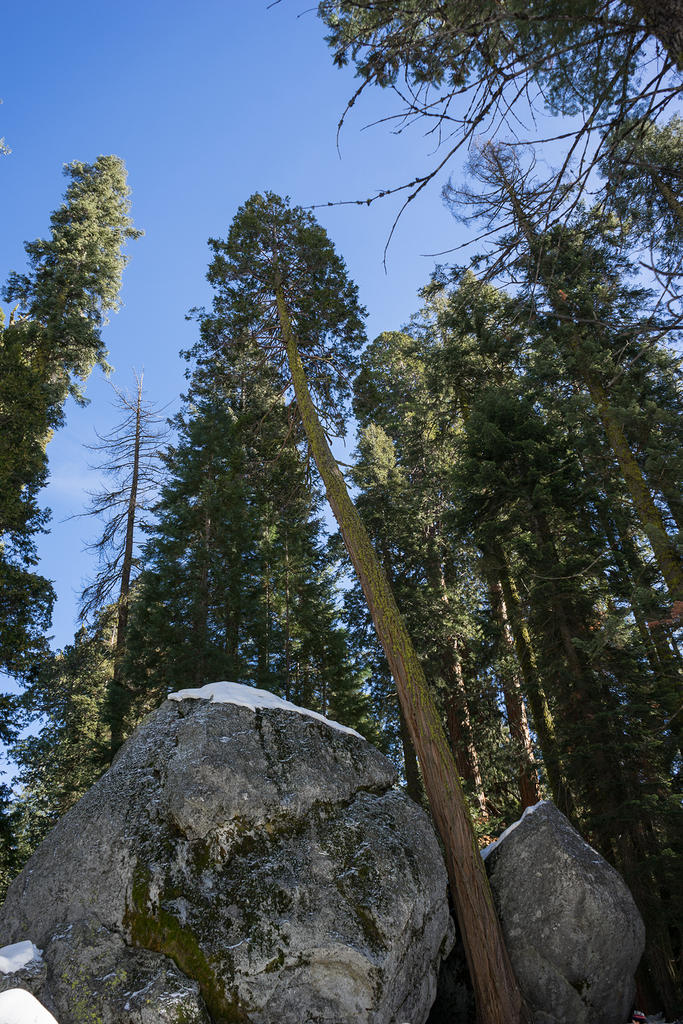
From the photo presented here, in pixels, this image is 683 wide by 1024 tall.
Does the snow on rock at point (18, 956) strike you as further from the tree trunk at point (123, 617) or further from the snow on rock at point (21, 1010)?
the tree trunk at point (123, 617)

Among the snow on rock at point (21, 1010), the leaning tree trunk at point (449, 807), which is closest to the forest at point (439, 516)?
the leaning tree trunk at point (449, 807)

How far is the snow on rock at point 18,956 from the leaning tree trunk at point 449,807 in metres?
4.13

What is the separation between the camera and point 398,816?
6.58 m

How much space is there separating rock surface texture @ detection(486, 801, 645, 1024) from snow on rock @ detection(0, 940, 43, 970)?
490 cm

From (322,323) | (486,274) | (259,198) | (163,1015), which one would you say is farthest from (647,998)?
(259,198)

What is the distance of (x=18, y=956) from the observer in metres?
5.14

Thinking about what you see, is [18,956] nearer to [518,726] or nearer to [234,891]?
[234,891]

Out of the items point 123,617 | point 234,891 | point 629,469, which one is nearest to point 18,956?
point 234,891

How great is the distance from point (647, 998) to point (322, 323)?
13.0 m

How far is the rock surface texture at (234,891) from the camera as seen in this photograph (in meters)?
5.12

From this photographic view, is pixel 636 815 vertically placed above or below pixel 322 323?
below

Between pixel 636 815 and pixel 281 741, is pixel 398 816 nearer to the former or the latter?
pixel 281 741

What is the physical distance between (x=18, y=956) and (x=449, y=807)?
4329 mm

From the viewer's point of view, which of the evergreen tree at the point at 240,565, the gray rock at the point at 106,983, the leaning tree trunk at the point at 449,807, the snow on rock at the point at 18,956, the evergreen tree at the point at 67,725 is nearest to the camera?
the gray rock at the point at 106,983
